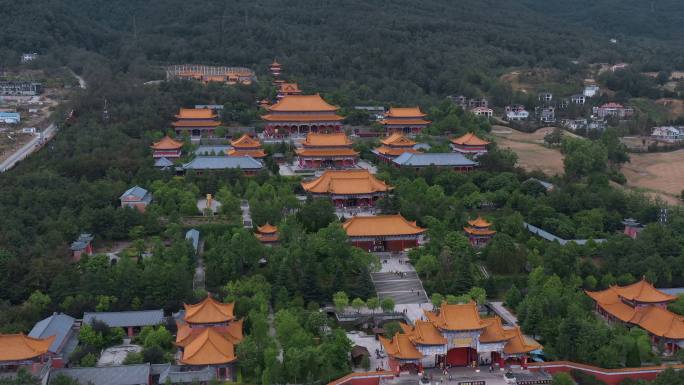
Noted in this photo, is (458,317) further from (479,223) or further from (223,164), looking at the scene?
(223,164)

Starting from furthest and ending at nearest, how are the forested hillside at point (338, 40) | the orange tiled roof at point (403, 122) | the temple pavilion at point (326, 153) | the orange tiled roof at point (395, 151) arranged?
Result: the forested hillside at point (338, 40) → the orange tiled roof at point (403, 122) → the orange tiled roof at point (395, 151) → the temple pavilion at point (326, 153)

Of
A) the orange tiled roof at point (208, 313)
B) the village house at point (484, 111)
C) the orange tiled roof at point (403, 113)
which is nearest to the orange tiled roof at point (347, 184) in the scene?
the orange tiled roof at point (208, 313)

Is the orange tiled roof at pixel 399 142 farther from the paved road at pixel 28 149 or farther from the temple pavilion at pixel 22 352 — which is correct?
the temple pavilion at pixel 22 352

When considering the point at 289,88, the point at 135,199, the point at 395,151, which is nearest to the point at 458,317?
the point at 135,199

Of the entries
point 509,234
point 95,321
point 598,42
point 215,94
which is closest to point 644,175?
point 509,234

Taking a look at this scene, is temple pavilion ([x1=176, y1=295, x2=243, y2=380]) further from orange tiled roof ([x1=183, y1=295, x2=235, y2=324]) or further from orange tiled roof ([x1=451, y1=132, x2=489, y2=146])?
orange tiled roof ([x1=451, y1=132, x2=489, y2=146])

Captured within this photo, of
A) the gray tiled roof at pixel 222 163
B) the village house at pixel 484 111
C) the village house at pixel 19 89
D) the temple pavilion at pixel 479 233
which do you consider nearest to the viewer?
the temple pavilion at pixel 479 233

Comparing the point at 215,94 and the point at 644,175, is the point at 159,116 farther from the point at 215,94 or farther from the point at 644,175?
the point at 644,175
